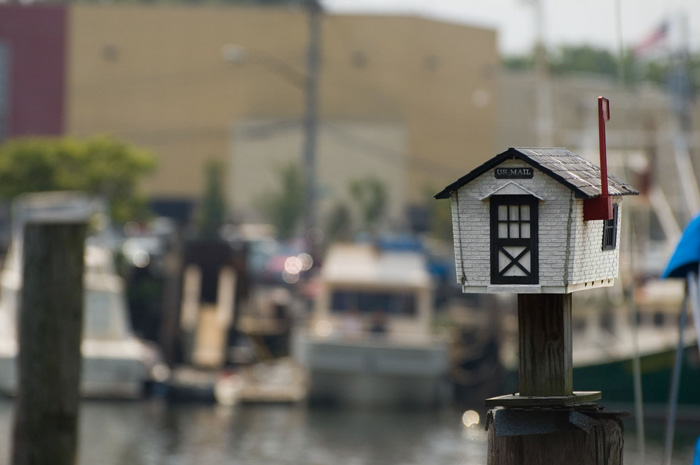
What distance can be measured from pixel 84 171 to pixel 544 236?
111 feet

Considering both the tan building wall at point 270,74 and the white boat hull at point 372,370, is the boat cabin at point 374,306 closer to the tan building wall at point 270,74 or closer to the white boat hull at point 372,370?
the white boat hull at point 372,370

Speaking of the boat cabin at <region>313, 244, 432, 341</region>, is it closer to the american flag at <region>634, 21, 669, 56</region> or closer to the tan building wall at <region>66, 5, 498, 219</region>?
the american flag at <region>634, 21, 669, 56</region>

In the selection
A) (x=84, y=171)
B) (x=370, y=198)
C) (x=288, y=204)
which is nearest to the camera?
(x=84, y=171)

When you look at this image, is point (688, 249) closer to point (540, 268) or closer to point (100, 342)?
point (540, 268)

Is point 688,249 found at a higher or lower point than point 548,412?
higher

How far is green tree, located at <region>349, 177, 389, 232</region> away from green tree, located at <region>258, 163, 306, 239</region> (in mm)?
2671

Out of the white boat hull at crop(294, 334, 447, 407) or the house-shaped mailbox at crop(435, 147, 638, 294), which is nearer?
the house-shaped mailbox at crop(435, 147, 638, 294)

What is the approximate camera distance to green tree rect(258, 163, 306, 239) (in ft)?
174

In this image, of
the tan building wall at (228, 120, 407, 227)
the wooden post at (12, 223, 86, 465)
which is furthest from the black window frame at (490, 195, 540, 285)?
the tan building wall at (228, 120, 407, 227)

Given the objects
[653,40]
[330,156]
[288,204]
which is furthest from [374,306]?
[330,156]

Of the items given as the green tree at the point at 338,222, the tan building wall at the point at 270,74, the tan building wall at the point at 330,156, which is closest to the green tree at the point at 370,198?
the green tree at the point at 338,222

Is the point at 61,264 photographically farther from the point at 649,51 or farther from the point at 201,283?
the point at 201,283

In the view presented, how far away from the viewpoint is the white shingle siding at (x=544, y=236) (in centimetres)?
402

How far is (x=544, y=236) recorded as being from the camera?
4.10m
